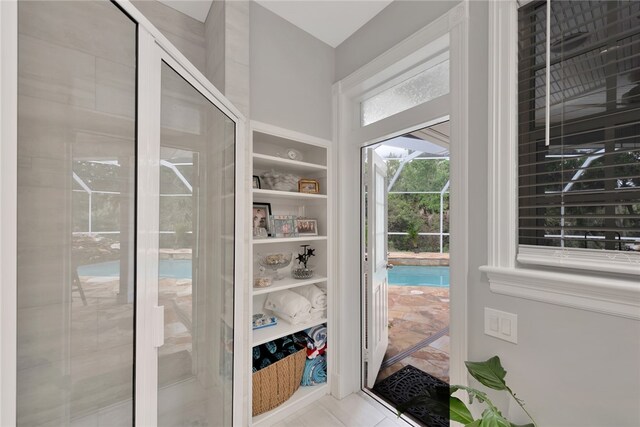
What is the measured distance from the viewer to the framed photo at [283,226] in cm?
190

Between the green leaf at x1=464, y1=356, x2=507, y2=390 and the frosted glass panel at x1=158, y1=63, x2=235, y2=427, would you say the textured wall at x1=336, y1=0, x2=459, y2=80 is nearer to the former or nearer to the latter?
the frosted glass panel at x1=158, y1=63, x2=235, y2=427

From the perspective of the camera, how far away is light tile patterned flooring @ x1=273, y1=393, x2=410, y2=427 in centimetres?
171

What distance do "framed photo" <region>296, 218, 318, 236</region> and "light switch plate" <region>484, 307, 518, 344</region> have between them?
4.09 ft

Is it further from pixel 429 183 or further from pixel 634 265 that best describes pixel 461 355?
pixel 429 183

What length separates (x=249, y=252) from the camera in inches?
Result: 62.6

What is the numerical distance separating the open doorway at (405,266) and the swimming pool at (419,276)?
0.07 feet

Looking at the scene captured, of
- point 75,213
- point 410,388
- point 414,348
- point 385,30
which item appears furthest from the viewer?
point 414,348

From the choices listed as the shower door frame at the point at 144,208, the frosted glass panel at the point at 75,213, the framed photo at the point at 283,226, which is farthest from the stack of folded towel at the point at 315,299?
the frosted glass panel at the point at 75,213

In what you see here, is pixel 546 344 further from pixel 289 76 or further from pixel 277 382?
pixel 289 76

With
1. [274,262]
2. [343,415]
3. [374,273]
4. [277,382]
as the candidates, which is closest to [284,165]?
[274,262]

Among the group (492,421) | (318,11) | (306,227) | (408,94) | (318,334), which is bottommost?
(318,334)

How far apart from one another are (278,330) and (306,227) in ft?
2.58

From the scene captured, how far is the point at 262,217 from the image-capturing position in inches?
75.6

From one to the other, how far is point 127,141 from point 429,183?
5.29 metres
